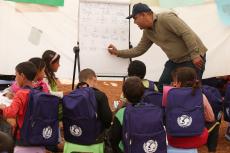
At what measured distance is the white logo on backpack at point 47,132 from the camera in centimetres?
376

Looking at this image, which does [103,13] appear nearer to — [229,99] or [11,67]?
[11,67]

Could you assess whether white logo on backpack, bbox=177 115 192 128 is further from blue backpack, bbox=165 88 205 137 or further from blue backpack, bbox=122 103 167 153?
blue backpack, bbox=122 103 167 153

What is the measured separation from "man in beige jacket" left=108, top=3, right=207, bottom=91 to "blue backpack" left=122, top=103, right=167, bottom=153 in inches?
65.0

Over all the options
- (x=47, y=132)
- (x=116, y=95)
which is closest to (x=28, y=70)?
(x=47, y=132)

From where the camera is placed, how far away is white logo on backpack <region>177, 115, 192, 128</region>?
151 inches

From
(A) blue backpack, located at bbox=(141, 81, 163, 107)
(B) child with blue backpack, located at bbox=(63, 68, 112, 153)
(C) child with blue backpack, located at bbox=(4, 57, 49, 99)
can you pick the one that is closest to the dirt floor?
(A) blue backpack, located at bbox=(141, 81, 163, 107)

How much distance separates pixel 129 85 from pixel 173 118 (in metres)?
0.52

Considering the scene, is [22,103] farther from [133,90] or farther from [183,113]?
[183,113]

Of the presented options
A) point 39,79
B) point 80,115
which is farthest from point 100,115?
point 39,79

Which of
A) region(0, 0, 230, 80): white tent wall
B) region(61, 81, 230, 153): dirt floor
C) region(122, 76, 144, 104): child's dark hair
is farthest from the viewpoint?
region(0, 0, 230, 80): white tent wall

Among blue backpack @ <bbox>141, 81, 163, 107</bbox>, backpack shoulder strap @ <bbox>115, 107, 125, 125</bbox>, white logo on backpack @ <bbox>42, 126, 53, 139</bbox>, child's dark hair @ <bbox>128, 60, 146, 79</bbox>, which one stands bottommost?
white logo on backpack @ <bbox>42, 126, 53, 139</bbox>

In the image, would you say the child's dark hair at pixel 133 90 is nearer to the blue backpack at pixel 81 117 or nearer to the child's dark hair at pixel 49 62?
the blue backpack at pixel 81 117

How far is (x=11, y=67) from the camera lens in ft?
20.9

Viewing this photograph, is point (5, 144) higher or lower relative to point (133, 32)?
lower
